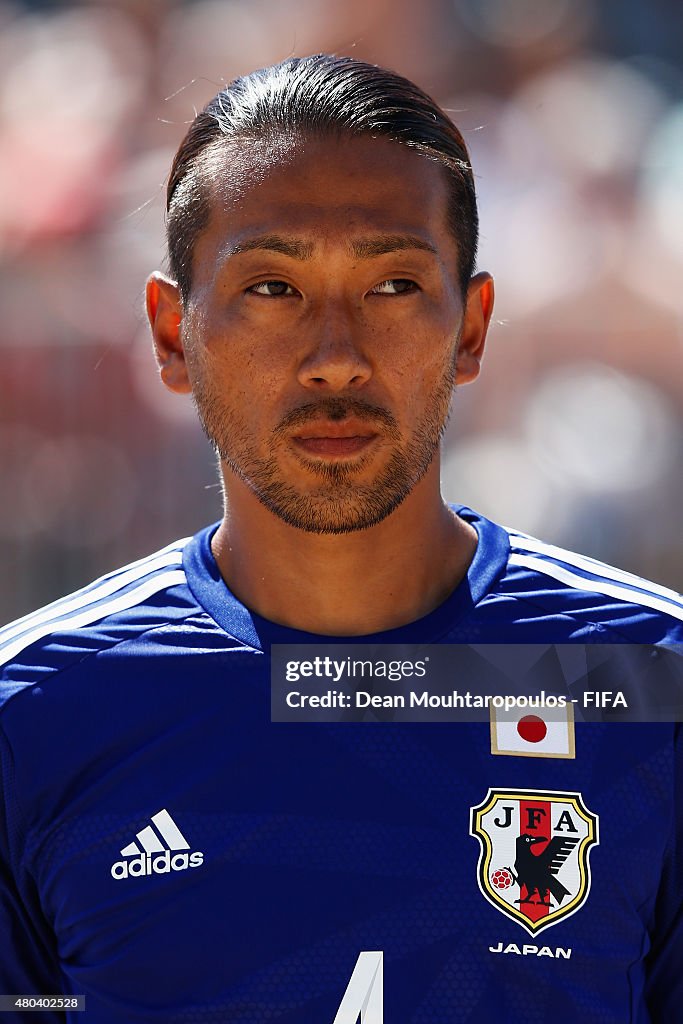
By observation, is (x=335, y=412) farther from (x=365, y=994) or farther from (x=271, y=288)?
(x=365, y=994)

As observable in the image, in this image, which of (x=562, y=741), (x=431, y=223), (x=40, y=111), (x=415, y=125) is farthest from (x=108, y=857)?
(x=40, y=111)

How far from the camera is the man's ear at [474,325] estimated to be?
2.29 metres

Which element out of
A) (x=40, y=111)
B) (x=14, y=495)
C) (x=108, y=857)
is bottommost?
(x=108, y=857)

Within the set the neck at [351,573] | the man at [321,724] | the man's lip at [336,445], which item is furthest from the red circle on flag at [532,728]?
the man's lip at [336,445]

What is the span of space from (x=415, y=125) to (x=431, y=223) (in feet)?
0.67

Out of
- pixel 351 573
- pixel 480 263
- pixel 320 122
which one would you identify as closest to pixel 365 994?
pixel 351 573

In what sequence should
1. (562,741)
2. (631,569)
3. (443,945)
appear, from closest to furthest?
(443,945) < (562,741) < (631,569)

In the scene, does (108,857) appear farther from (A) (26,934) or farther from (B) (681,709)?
(B) (681,709)

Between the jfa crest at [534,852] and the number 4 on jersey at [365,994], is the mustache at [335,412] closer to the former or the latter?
the jfa crest at [534,852]

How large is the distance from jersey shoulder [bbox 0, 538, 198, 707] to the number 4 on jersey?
0.65 metres

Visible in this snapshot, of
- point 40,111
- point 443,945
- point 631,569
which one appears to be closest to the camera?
point 443,945

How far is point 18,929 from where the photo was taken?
2023 mm

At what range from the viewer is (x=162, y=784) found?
6.52ft

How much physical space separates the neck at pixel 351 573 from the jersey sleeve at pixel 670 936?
0.52 metres
